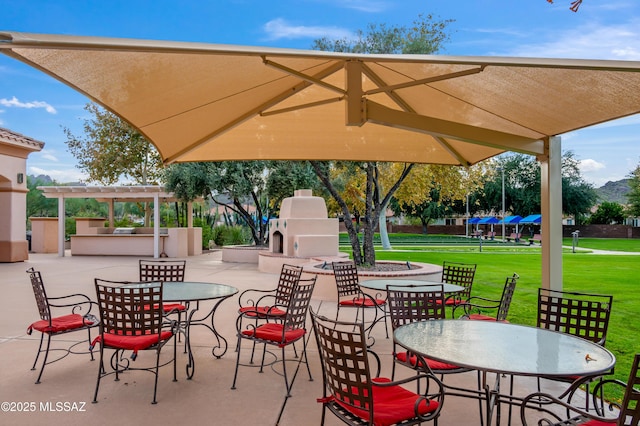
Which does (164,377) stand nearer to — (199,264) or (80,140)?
(199,264)

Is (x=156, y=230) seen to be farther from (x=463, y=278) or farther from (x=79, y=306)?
(x=463, y=278)

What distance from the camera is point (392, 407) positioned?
2.71 metres

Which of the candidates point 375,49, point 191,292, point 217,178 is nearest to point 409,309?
point 191,292

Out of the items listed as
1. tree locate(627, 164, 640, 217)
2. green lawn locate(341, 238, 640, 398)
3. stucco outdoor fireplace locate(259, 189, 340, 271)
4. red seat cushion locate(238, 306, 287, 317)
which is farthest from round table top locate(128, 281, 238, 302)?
tree locate(627, 164, 640, 217)

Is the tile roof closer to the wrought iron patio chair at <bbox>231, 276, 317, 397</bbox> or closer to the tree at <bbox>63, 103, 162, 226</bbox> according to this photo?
the tree at <bbox>63, 103, 162, 226</bbox>

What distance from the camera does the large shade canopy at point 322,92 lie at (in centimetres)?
289

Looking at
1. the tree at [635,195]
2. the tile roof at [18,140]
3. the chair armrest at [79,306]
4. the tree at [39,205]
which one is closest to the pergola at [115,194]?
the tile roof at [18,140]

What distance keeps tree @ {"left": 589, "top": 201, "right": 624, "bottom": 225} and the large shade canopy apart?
51.9 m

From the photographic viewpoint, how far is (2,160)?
16.9 meters

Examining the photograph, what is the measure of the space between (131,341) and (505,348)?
2949 millimetres

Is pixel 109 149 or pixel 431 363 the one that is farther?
pixel 109 149

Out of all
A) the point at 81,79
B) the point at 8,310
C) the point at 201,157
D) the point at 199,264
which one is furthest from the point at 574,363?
the point at 199,264

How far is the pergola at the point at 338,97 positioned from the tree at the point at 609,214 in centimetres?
5166

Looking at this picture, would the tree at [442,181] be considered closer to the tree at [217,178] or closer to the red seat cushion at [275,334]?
the tree at [217,178]
